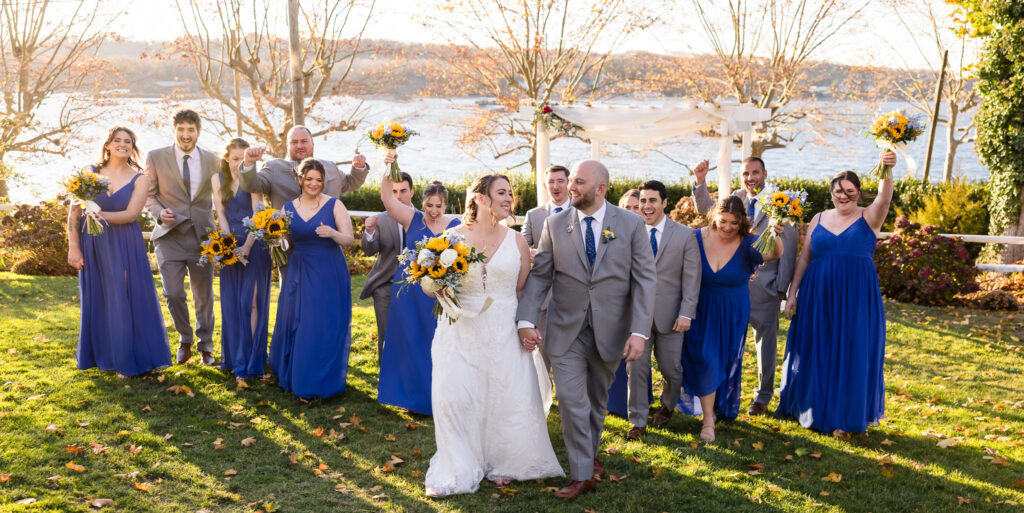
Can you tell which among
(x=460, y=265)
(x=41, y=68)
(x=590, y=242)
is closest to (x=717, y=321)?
(x=590, y=242)

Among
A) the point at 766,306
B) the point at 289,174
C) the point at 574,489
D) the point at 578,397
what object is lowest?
the point at 574,489

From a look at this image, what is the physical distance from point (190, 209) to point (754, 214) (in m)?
5.09

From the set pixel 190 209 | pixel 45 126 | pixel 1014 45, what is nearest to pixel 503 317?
pixel 190 209

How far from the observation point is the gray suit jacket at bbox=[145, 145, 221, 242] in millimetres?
7562

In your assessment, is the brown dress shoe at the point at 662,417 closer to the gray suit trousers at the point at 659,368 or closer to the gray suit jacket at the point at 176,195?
the gray suit trousers at the point at 659,368

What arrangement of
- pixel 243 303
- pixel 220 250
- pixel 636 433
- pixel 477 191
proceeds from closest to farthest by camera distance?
pixel 477 191 → pixel 636 433 → pixel 220 250 → pixel 243 303

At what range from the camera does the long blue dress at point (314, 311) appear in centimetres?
681

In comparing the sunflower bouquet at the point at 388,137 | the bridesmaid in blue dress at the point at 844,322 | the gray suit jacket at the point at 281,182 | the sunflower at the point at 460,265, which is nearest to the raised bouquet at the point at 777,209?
the bridesmaid in blue dress at the point at 844,322

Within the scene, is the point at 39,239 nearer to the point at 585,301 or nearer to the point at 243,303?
the point at 243,303

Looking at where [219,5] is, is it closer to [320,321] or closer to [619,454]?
[320,321]

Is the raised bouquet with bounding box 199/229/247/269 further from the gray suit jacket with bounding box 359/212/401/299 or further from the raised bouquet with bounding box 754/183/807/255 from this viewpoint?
the raised bouquet with bounding box 754/183/807/255

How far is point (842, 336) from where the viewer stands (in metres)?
6.19

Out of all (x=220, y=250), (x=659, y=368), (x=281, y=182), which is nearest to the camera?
(x=659, y=368)

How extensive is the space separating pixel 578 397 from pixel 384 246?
2.72 meters
